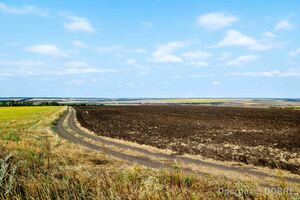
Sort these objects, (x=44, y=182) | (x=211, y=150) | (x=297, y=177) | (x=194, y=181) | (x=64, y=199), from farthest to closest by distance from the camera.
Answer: (x=211, y=150)
(x=297, y=177)
(x=194, y=181)
(x=44, y=182)
(x=64, y=199)

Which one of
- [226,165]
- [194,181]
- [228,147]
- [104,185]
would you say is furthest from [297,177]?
[104,185]

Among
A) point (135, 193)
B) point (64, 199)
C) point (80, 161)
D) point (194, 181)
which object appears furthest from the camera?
point (80, 161)

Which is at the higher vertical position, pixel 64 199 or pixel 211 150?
pixel 64 199

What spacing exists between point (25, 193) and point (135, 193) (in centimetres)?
277

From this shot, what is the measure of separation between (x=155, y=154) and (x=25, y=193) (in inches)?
523

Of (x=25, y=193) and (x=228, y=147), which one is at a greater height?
(x=25, y=193)

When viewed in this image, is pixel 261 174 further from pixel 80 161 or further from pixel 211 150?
pixel 80 161

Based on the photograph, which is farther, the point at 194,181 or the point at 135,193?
the point at 194,181

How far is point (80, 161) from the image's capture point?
1528 centimetres

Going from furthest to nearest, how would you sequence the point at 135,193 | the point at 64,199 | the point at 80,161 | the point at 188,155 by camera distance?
1. the point at 188,155
2. the point at 80,161
3. the point at 135,193
4. the point at 64,199

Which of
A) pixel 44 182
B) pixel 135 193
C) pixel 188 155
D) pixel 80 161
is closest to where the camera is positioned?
pixel 135 193

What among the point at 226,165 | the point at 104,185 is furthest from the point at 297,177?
the point at 104,185

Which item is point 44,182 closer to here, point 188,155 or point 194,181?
point 194,181

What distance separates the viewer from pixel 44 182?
7488 millimetres
